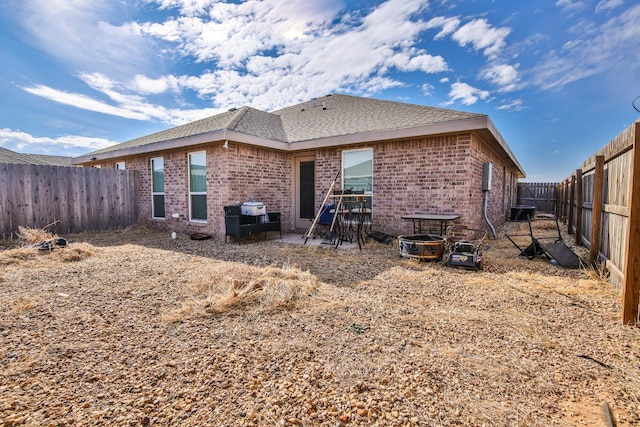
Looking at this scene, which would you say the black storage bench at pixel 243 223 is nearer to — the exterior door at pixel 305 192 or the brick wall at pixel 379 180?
the brick wall at pixel 379 180

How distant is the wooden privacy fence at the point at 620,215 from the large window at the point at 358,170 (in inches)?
171

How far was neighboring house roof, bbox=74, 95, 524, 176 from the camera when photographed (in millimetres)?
6426

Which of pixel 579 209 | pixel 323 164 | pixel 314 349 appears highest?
pixel 323 164

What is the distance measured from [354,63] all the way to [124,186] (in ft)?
28.3

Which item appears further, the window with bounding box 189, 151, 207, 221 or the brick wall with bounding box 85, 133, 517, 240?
the window with bounding box 189, 151, 207, 221

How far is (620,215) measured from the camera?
137 inches

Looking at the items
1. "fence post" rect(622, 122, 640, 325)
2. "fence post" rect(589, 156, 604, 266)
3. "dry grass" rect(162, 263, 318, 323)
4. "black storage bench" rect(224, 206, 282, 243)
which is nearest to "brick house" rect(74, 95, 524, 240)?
"black storage bench" rect(224, 206, 282, 243)

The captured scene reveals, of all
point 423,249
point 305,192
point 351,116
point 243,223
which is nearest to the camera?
point 423,249

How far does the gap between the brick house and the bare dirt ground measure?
294cm

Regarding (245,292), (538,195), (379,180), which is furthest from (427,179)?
(538,195)

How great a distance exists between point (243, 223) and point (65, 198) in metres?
5.44

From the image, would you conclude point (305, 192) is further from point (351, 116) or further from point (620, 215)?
point (620, 215)

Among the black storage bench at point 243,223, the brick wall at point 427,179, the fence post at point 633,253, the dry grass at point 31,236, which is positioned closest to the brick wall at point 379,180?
the brick wall at point 427,179

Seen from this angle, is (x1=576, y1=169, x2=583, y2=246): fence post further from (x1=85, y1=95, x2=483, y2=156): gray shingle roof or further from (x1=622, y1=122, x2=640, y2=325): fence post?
(x1=622, y1=122, x2=640, y2=325): fence post
